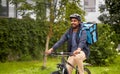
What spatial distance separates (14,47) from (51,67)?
12.4 ft

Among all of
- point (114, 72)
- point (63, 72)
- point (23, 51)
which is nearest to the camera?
point (63, 72)

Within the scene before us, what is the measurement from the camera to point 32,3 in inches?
570

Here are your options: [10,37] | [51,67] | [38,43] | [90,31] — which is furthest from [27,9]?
[90,31]

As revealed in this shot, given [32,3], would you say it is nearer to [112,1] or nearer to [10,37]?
[10,37]

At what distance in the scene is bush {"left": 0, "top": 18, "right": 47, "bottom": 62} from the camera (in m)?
17.4

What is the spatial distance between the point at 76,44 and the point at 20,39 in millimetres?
9887

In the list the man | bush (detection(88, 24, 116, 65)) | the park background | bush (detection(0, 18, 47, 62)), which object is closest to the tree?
the park background

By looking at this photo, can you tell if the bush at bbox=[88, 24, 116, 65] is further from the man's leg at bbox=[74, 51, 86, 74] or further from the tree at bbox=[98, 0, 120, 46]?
the man's leg at bbox=[74, 51, 86, 74]

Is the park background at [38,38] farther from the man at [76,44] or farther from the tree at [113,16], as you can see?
the man at [76,44]

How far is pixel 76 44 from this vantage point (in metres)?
8.18

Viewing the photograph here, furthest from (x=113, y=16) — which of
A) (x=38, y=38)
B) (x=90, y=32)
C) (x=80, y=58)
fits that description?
(x=80, y=58)

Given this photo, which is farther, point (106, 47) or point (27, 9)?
point (106, 47)

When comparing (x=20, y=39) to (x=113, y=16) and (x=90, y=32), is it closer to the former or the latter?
(x=113, y=16)

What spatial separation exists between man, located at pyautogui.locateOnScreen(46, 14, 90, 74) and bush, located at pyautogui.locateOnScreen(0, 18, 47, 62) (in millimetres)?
9217
